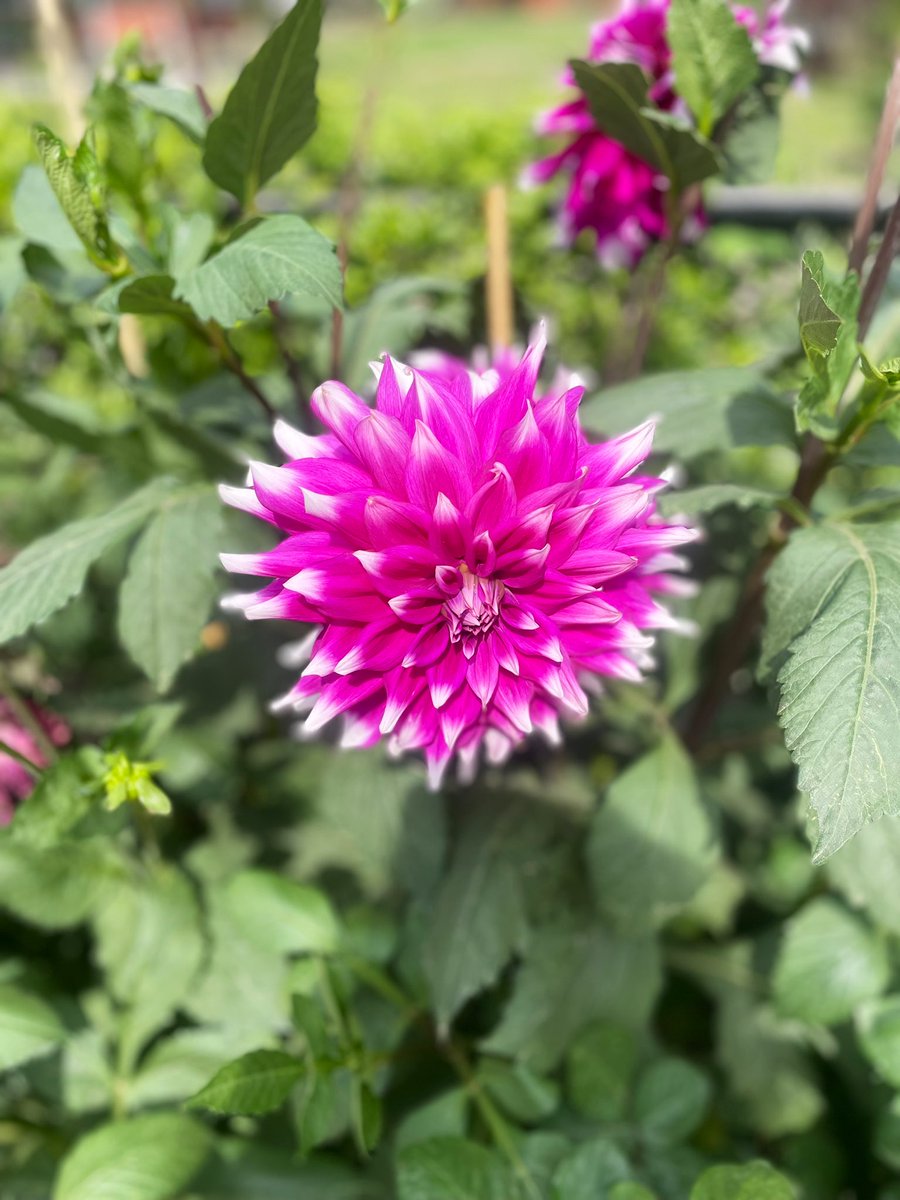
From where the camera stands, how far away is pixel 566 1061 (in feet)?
3.04

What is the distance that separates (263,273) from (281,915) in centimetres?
54

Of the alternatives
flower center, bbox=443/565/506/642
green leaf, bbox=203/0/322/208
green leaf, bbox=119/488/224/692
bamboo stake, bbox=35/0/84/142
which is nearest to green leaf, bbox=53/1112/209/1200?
green leaf, bbox=119/488/224/692

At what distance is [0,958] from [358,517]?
808 mm

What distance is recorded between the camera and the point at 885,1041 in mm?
812

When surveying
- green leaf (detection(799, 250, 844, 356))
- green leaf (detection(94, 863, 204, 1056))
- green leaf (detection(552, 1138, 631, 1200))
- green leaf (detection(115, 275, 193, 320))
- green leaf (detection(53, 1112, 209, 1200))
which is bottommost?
green leaf (detection(552, 1138, 631, 1200))

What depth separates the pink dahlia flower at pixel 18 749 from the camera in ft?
3.10

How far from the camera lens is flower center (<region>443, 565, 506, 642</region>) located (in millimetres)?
537

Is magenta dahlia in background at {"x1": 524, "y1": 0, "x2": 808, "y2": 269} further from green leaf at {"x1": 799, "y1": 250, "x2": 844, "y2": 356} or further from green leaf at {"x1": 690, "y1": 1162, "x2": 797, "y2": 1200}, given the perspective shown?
green leaf at {"x1": 690, "y1": 1162, "x2": 797, "y2": 1200}

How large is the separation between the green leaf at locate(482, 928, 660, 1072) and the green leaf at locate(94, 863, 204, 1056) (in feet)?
0.98

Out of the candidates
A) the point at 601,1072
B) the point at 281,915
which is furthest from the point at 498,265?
the point at 601,1072

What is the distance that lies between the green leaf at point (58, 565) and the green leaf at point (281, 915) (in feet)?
1.04

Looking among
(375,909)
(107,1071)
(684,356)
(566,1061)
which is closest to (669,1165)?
(566,1061)

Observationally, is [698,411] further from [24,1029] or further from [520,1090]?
[24,1029]

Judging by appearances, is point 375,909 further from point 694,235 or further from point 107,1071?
point 694,235
